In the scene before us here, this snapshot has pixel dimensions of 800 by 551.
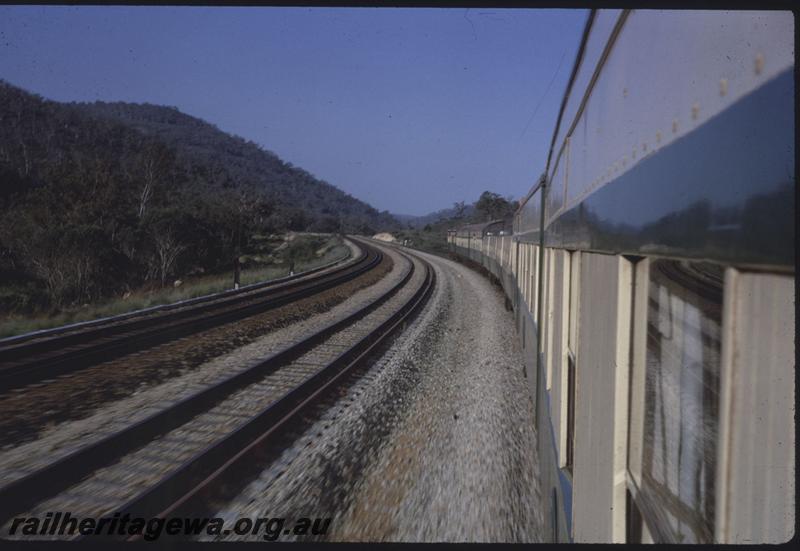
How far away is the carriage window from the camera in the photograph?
123 centimetres

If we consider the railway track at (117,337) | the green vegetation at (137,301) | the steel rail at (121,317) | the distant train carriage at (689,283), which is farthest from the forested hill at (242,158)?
the distant train carriage at (689,283)

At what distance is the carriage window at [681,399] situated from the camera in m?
1.23

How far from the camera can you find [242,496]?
4918 millimetres

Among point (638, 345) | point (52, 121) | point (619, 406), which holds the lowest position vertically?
point (619, 406)

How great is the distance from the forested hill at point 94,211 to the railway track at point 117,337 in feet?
19.6

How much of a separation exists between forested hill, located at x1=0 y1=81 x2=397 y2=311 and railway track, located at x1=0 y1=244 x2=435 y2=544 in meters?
12.3

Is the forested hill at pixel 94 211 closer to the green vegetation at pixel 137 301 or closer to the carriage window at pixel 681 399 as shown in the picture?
the green vegetation at pixel 137 301

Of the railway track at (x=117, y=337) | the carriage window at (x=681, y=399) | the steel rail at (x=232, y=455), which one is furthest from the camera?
the railway track at (x=117, y=337)

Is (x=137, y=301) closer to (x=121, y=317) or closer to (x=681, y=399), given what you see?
(x=121, y=317)

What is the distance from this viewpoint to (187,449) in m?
5.89

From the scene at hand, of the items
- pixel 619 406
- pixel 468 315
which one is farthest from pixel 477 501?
pixel 468 315

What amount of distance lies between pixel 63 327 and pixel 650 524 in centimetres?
1251

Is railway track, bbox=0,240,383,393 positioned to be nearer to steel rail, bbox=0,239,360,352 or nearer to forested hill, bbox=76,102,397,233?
steel rail, bbox=0,239,360,352

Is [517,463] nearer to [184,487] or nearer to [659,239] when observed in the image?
[184,487]
